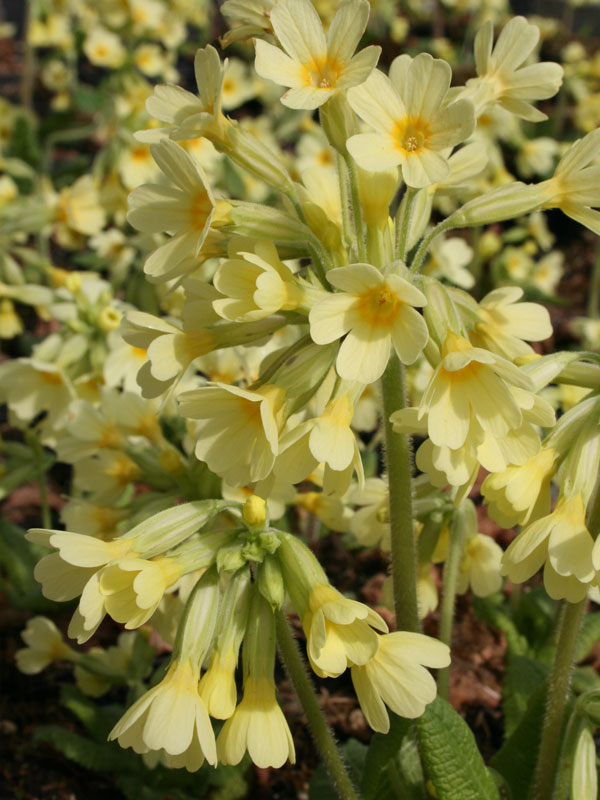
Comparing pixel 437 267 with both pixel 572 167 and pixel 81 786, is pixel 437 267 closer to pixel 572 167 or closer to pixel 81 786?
pixel 572 167

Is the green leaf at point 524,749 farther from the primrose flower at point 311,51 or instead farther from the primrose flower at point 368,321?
the primrose flower at point 311,51

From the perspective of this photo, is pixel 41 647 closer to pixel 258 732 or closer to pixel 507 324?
pixel 258 732

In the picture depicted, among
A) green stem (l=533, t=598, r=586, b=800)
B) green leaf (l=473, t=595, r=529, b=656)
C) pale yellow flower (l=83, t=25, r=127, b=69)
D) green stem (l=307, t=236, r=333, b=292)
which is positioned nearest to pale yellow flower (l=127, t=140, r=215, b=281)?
green stem (l=307, t=236, r=333, b=292)

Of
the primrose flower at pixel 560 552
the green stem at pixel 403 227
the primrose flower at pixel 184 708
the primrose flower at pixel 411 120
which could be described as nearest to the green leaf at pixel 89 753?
the primrose flower at pixel 184 708

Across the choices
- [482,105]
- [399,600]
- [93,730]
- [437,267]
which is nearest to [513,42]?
[482,105]

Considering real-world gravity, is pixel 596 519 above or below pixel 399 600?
above
